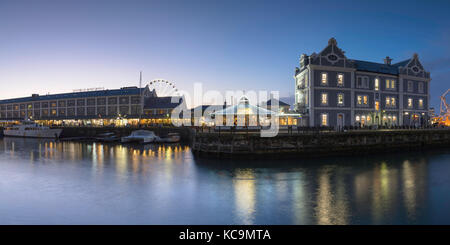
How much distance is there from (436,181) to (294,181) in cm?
1169

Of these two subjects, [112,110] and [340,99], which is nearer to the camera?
[340,99]

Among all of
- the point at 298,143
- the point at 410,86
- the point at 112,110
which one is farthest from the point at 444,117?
the point at 112,110

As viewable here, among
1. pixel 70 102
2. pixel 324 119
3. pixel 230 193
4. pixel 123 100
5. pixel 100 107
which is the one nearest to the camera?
pixel 230 193

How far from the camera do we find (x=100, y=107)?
88062 millimetres

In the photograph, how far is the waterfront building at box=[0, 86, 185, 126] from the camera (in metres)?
83.2

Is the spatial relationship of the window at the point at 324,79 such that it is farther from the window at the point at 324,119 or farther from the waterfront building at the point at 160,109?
the waterfront building at the point at 160,109

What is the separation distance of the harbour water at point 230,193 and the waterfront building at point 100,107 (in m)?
56.8

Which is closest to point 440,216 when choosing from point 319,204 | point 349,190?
point 349,190

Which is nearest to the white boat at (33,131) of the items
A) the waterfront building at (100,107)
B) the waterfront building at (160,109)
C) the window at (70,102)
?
the waterfront building at (100,107)

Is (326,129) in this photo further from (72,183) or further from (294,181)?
(72,183)

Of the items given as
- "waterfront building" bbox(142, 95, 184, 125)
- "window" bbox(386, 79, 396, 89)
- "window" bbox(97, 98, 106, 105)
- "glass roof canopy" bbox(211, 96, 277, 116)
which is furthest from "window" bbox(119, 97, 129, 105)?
"window" bbox(386, 79, 396, 89)

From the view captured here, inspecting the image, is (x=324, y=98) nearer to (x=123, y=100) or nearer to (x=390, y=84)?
(x=390, y=84)

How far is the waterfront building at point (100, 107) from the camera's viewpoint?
8325 centimetres

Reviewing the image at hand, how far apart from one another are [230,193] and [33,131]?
7671 centimetres
